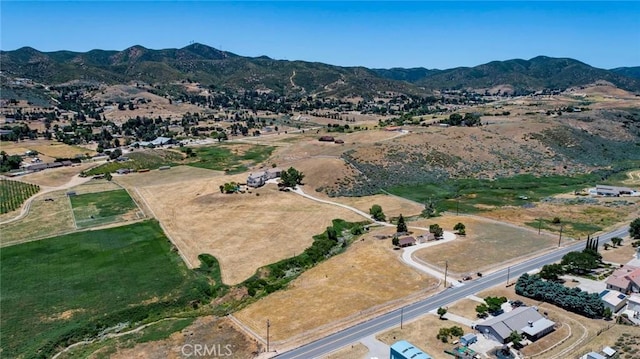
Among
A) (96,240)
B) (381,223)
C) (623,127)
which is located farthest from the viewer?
(623,127)

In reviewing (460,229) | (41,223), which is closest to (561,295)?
(460,229)

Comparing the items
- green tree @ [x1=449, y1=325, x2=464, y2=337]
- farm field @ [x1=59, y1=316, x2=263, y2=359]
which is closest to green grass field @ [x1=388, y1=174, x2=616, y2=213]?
green tree @ [x1=449, y1=325, x2=464, y2=337]

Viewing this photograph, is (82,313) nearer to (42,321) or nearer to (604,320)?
(42,321)

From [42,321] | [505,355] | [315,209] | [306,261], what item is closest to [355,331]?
[505,355]

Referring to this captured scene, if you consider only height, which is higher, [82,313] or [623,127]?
[623,127]

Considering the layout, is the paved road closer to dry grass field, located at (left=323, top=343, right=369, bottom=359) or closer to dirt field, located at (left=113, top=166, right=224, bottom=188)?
dry grass field, located at (left=323, top=343, right=369, bottom=359)

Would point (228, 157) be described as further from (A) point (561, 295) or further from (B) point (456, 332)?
(A) point (561, 295)
